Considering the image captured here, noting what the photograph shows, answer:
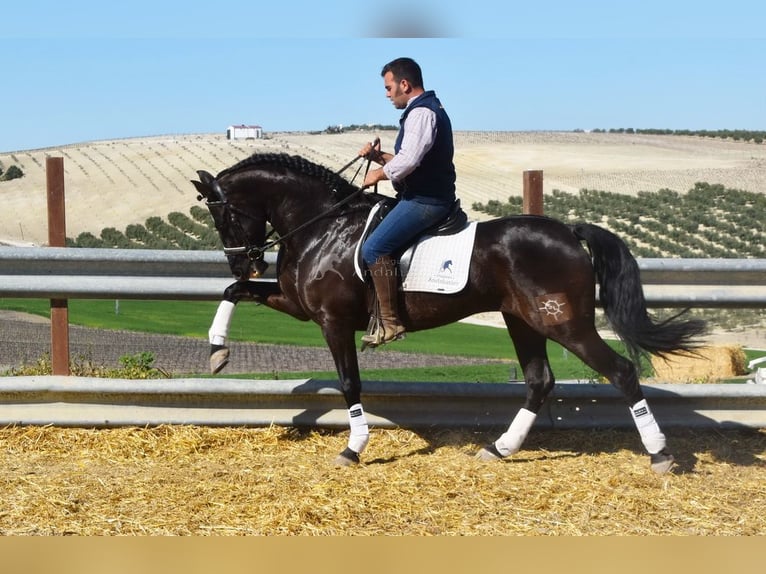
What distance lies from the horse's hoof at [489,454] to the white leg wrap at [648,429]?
0.97 metres

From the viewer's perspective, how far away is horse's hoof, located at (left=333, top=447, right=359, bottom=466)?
6172mm

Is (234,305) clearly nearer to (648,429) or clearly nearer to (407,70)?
(407,70)

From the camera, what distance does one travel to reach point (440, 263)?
607 centimetres

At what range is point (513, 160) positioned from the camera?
195 ft

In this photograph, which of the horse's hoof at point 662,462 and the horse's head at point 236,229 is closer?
the horse's hoof at point 662,462

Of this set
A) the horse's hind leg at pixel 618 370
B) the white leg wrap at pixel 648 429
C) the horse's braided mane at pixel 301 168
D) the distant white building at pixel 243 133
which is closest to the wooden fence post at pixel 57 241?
the horse's braided mane at pixel 301 168

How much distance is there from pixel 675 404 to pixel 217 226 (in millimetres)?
3709

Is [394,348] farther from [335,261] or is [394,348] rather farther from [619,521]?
[619,521]

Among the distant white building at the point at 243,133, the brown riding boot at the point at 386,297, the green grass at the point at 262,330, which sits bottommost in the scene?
the green grass at the point at 262,330

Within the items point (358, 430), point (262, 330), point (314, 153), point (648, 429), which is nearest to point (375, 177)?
point (358, 430)

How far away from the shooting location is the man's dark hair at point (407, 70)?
607 centimetres

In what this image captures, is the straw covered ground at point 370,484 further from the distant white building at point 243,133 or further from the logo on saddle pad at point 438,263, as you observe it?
the distant white building at point 243,133

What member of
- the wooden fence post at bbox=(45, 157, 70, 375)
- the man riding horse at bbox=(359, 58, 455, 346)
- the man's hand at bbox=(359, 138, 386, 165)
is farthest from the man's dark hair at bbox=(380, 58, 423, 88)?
the wooden fence post at bbox=(45, 157, 70, 375)

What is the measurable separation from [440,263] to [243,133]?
52.7 meters
